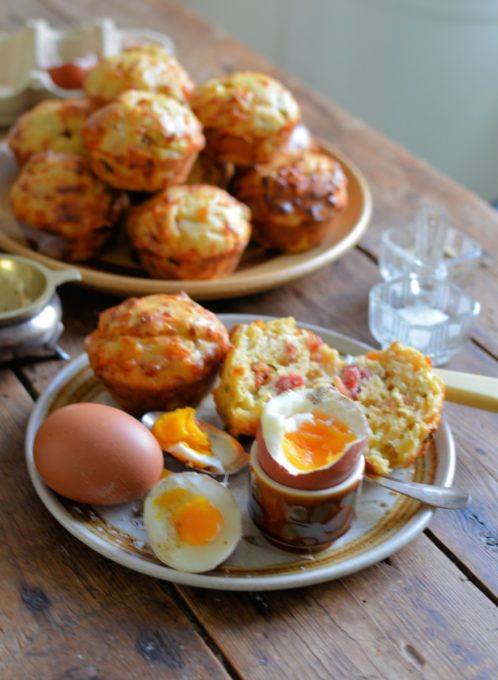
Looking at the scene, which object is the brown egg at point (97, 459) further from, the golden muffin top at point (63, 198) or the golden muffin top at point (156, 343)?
the golden muffin top at point (63, 198)

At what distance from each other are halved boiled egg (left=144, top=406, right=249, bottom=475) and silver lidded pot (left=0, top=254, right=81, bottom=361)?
1.02ft

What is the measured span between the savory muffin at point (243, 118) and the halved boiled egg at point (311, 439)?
773 mm

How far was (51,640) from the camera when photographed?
1.02m

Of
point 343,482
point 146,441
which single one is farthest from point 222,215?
point 343,482

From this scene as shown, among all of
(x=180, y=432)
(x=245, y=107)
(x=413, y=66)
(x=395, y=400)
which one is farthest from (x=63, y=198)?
(x=413, y=66)

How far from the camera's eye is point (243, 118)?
1713 mm

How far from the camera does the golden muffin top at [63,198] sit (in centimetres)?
164

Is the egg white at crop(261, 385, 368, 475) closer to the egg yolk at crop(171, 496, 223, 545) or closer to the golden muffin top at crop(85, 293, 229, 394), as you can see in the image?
the egg yolk at crop(171, 496, 223, 545)

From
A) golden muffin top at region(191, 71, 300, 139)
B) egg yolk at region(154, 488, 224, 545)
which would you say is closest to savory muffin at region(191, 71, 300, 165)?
golden muffin top at region(191, 71, 300, 139)

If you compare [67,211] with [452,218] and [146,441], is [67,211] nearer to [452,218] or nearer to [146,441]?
[146,441]

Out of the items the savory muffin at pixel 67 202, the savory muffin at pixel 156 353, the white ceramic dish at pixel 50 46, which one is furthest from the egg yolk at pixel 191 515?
the white ceramic dish at pixel 50 46

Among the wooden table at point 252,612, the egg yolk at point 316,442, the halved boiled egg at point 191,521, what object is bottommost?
the wooden table at point 252,612

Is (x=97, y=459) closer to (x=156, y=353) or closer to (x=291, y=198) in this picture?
(x=156, y=353)

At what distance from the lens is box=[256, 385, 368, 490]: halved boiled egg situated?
1.04 metres
